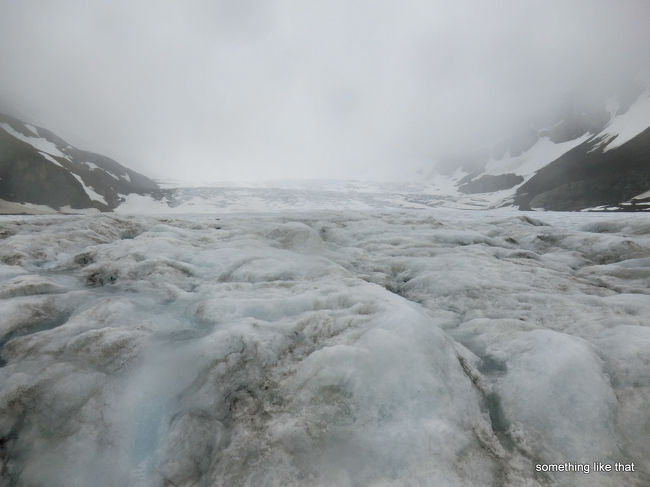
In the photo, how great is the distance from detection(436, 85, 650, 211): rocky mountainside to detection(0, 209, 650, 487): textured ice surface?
72.1 m

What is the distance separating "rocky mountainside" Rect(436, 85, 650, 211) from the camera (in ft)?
241

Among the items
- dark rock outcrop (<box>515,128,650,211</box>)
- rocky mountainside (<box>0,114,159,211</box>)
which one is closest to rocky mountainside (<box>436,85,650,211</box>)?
dark rock outcrop (<box>515,128,650,211</box>)

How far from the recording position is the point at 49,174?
7162cm

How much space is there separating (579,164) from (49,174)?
134 m

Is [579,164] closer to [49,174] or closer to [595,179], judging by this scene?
[595,179]

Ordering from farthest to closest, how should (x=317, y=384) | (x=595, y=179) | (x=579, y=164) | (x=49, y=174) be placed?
(x=579, y=164)
(x=595, y=179)
(x=49, y=174)
(x=317, y=384)

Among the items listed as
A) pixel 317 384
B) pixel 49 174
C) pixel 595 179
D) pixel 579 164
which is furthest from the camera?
pixel 579 164

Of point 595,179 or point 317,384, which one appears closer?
point 317,384

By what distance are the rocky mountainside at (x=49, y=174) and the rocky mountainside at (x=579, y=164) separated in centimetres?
10979

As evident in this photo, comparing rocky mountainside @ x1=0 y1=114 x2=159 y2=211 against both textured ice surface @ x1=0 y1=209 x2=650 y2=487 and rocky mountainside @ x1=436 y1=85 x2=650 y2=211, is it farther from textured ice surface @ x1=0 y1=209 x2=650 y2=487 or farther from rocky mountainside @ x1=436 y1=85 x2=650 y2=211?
rocky mountainside @ x1=436 y1=85 x2=650 y2=211

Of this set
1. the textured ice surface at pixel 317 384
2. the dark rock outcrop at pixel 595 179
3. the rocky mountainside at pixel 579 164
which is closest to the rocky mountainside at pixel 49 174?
the textured ice surface at pixel 317 384

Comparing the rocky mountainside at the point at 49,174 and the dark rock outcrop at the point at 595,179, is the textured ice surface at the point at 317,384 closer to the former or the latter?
the rocky mountainside at the point at 49,174

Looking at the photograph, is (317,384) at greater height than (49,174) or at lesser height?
greater

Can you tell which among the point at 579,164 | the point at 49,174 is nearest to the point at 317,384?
the point at 49,174
